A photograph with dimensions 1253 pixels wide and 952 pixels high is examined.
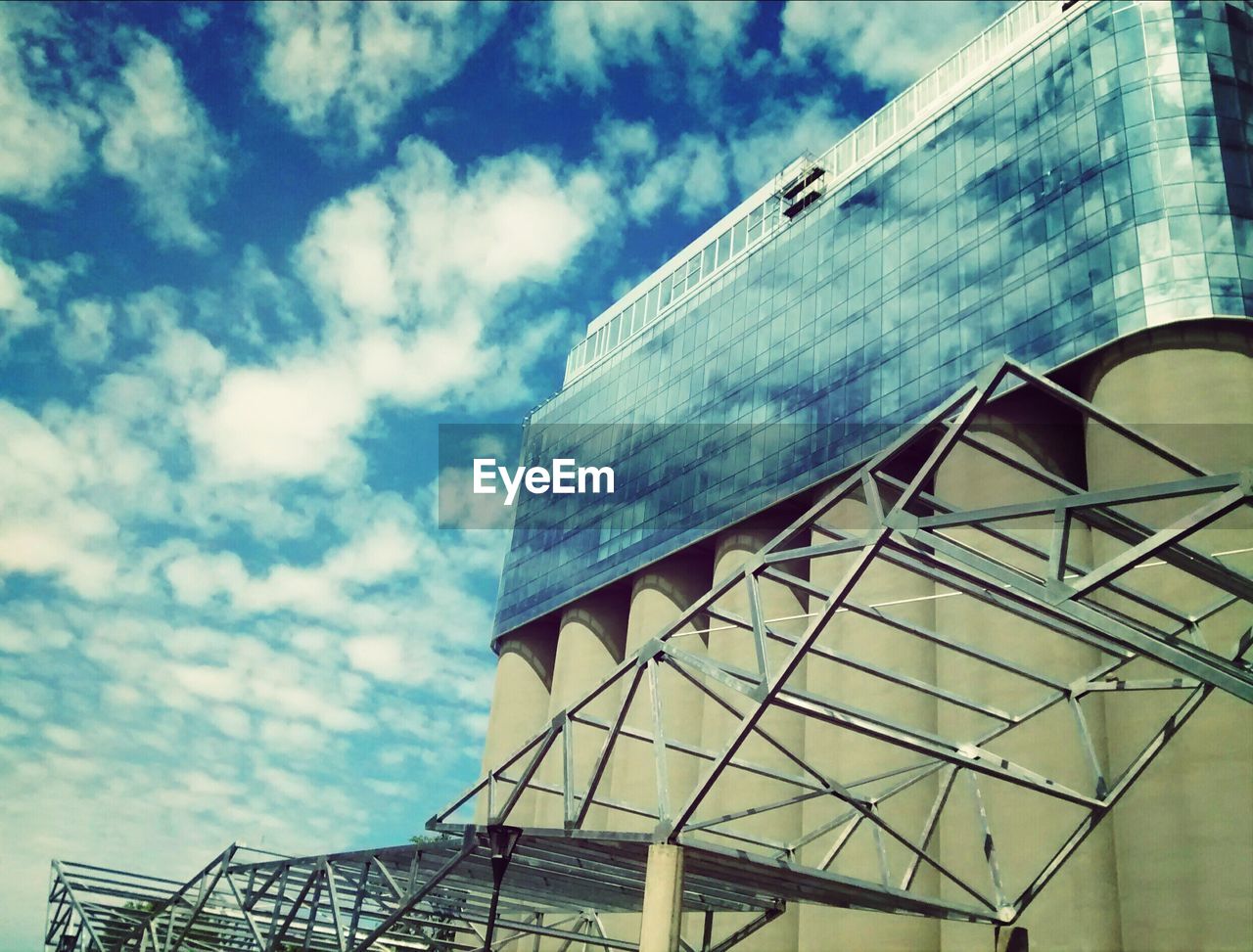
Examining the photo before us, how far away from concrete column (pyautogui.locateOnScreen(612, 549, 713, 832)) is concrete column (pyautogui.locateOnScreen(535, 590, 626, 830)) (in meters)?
2.14

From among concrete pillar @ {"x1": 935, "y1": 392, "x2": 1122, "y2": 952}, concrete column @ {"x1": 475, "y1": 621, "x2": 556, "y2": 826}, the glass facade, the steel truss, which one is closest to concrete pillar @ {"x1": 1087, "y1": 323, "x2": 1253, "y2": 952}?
concrete pillar @ {"x1": 935, "y1": 392, "x2": 1122, "y2": 952}

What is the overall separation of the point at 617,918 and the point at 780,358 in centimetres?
2886

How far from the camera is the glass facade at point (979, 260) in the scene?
41062 millimetres

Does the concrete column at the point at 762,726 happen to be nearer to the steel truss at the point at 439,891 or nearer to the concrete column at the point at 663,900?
Result: the steel truss at the point at 439,891

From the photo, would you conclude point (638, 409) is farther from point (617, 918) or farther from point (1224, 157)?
point (1224, 157)

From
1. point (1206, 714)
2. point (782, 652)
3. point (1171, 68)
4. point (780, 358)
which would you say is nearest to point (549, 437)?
point (780, 358)

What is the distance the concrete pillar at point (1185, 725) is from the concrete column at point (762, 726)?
14.2m

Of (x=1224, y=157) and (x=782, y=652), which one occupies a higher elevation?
(x=1224, y=157)

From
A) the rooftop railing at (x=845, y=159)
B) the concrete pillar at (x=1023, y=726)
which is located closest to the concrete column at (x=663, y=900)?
the concrete pillar at (x=1023, y=726)

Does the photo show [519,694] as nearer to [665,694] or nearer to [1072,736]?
[665,694]

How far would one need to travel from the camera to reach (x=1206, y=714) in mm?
33844

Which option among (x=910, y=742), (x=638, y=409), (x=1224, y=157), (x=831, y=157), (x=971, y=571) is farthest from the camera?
(x=638, y=409)

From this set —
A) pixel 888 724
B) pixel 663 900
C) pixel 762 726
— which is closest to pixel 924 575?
pixel 888 724

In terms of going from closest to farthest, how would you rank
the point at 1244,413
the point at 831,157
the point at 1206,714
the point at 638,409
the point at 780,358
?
the point at 1206,714, the point at 1244,413, the point at 780,358, the point at 831,157, the point at 638,409
